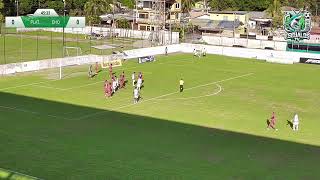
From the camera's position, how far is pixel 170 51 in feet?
233

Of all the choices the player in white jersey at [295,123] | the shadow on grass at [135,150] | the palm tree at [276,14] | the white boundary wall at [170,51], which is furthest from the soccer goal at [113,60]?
the palm tree at [276,14]

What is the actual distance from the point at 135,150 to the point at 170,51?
46.1 m

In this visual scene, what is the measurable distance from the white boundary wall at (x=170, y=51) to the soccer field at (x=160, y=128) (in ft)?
5.82

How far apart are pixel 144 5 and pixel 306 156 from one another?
258ft

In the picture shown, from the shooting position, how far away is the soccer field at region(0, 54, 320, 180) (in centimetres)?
2319

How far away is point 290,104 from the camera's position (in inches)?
1539

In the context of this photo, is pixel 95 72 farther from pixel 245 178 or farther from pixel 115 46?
pixel 245 178

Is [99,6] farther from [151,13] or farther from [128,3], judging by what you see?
[128,3]

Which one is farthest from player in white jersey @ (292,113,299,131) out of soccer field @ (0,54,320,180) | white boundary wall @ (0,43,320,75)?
white boundary wall @ (0,43,320,75)

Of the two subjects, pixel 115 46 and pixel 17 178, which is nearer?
pixel 17 178

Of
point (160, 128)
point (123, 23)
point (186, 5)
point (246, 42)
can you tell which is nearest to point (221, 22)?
point (186, 5)

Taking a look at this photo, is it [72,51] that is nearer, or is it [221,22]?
[72,51]

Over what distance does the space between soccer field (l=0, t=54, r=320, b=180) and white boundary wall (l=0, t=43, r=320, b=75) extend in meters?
1.77

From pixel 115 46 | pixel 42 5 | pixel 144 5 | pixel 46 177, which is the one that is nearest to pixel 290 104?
pixel 46 177
